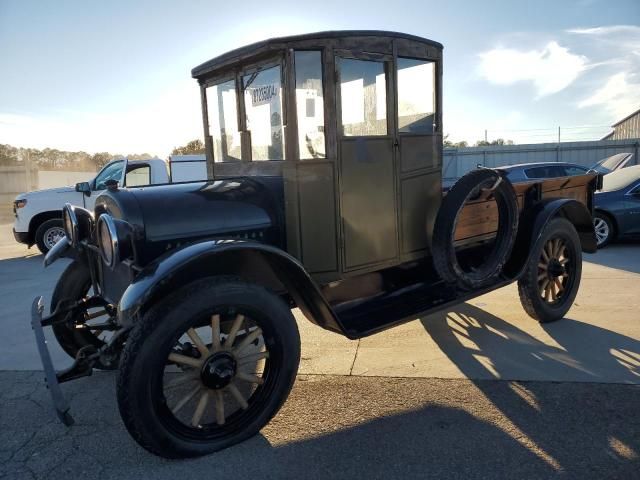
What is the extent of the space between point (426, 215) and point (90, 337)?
2.73 meters

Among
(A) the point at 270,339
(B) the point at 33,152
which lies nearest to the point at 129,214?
(A) the point at 270,339

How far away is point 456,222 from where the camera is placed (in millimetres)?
3479

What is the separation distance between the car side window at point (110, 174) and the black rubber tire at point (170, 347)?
7.26 meters

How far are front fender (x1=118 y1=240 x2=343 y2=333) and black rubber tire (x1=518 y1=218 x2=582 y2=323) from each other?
6.89 ft

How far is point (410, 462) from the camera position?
2.36 meters

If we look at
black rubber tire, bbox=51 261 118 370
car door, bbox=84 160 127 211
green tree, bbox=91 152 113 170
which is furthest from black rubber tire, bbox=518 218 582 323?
green tree, bbox=91 152 113 170

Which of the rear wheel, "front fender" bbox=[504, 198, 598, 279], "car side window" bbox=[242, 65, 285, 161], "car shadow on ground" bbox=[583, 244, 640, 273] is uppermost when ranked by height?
"car side window" bbox=[242, 65, 285, 161]

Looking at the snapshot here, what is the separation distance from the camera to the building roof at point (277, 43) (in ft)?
9.63

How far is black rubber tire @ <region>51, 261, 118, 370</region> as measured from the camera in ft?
11.4

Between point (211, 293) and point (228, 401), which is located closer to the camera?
point (211, 293)

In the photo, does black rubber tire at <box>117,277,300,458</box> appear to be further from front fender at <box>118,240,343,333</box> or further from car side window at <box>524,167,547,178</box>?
car side window at <box>524,167,547,178</box>

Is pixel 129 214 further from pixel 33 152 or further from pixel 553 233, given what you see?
pixel 33 152

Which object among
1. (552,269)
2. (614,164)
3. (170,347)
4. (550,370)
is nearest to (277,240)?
(170,347)

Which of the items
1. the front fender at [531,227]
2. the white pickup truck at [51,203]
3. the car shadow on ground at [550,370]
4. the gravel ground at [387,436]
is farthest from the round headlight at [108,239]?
the white pickup truck at [51,203]
